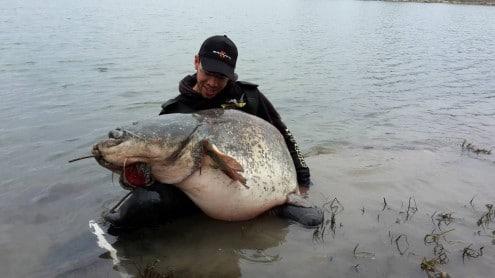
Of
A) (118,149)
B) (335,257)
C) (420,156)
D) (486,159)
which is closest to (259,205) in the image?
(335,257)

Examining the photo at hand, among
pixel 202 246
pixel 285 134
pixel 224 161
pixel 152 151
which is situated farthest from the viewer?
pixel 285 134

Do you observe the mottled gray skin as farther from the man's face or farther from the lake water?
the lake water

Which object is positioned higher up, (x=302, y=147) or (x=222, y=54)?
(x=222, y=54)

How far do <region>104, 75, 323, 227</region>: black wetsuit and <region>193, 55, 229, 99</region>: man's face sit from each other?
7cm

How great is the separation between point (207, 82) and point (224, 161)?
3.30ft

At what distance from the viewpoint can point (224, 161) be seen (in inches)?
159

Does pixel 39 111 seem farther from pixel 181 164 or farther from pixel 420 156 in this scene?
pixel 420 156

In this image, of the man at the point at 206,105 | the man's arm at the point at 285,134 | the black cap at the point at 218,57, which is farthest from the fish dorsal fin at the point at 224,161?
the man's arm at the point at 285,134

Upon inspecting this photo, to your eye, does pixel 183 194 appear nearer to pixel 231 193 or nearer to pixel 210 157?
pixel 231 193

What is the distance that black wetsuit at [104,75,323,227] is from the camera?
14.8ft

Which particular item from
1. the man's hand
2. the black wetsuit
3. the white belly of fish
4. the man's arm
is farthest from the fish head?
the man's hand

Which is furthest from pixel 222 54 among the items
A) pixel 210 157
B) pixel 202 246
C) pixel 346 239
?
pixel 346 239

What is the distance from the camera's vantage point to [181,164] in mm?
4062

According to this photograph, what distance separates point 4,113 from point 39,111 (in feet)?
2.00
